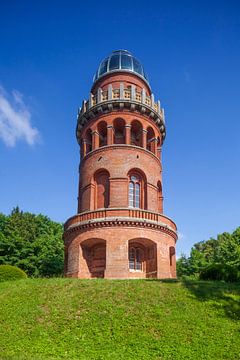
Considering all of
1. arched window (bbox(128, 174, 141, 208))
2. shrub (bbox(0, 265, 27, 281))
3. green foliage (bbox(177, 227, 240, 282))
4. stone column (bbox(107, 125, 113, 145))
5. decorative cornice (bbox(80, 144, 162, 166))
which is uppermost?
stone column (bbox(107, 125, 113, 145))

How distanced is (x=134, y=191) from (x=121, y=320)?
12975 mm

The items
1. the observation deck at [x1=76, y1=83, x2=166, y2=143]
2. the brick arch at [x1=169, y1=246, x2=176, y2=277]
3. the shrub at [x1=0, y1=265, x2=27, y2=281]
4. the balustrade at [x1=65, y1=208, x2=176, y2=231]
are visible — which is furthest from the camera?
the observation deck at [x1=76, y1=83, x2=166, y2=143]

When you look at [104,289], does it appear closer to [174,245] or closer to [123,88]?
[174,245]

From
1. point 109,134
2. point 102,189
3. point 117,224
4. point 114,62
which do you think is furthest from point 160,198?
point 114,62

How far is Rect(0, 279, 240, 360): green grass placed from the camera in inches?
448

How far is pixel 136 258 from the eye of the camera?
76.2 ft

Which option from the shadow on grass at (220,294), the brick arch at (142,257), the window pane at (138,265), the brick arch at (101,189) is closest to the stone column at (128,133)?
the brick arch at (101,189)

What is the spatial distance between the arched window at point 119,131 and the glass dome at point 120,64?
492cm

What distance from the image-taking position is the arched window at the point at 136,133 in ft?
89.4

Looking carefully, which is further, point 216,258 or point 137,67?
point 216,258

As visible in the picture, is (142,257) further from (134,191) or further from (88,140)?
(88,140)

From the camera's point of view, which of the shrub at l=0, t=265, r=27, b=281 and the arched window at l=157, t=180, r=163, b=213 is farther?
the arched window at l=157, t=180, r=163, b=213

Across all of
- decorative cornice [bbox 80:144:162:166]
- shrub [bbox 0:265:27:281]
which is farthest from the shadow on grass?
decorative cornice [bbox 80:144:162:166]

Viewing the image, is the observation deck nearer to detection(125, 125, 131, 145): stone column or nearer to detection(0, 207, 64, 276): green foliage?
detection(125, 125, 131, 145): stone column
